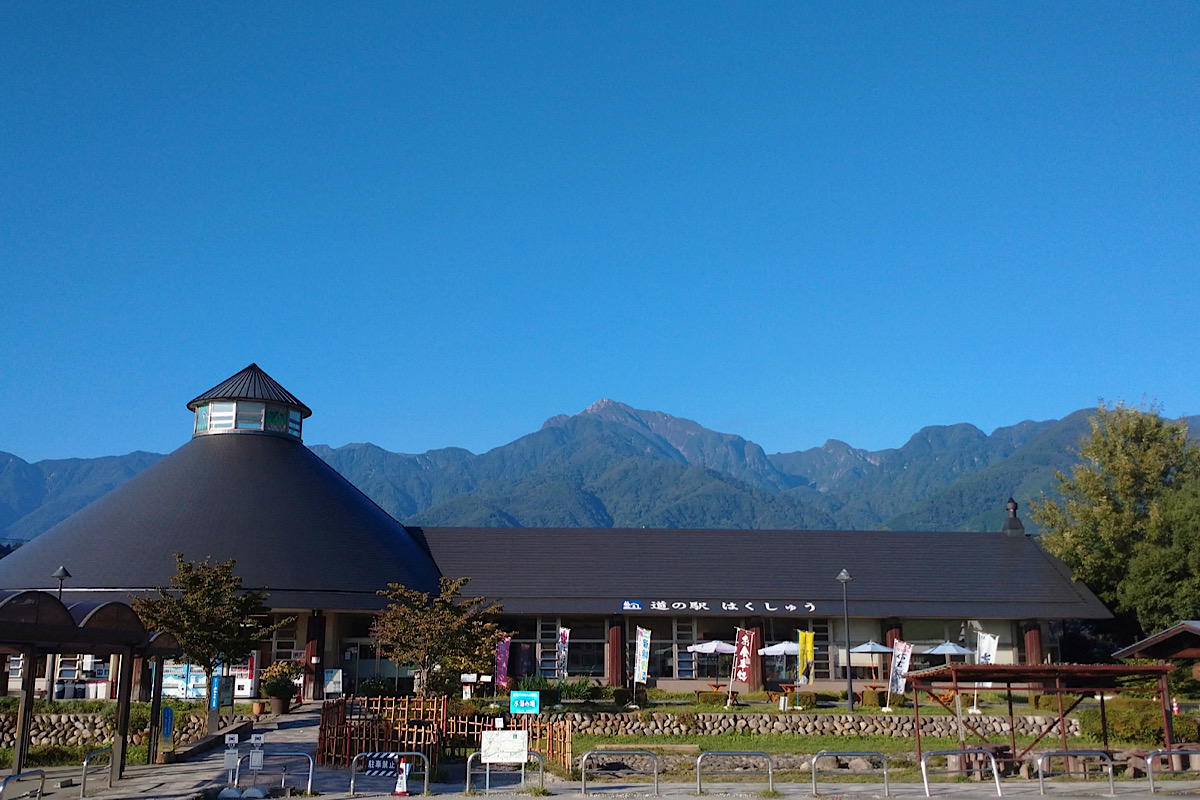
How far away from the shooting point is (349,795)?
18.8 metres

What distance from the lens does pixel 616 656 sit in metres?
40.7

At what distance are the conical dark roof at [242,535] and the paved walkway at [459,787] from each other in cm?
1478

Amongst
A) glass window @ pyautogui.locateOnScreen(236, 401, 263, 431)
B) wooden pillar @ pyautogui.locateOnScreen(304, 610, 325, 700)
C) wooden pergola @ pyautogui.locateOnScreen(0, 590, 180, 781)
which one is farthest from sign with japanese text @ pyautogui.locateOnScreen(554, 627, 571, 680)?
wooden pergola @ pyautogui.locateOnScreen(0, 590, 180, 781)

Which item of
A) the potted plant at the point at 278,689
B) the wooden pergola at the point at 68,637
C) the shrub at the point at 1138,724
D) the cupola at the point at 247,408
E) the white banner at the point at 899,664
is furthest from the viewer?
the cupola at the point at 247,408

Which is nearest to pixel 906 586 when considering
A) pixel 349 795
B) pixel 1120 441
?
pixel 1120 441

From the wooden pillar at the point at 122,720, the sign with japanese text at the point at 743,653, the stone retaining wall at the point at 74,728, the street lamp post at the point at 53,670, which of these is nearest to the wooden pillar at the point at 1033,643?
the sign with japanese text at the point at 743,653

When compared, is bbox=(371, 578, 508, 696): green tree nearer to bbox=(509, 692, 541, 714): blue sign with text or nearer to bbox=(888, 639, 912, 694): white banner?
bbox=(509, 692, 541, 714): blue sign with text

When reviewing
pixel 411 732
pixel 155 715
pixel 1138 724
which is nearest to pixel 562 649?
pixel 411 732

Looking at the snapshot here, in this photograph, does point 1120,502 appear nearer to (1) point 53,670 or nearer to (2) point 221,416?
(2) point 221,416

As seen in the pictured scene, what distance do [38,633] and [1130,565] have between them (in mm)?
38542

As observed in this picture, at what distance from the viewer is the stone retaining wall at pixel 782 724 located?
2958 centimetres

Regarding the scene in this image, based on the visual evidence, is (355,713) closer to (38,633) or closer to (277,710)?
(277,710)

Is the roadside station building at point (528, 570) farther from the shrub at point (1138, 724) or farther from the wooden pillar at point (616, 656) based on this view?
the shrub at point (1138, 724)

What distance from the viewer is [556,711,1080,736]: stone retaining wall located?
2958 cm
